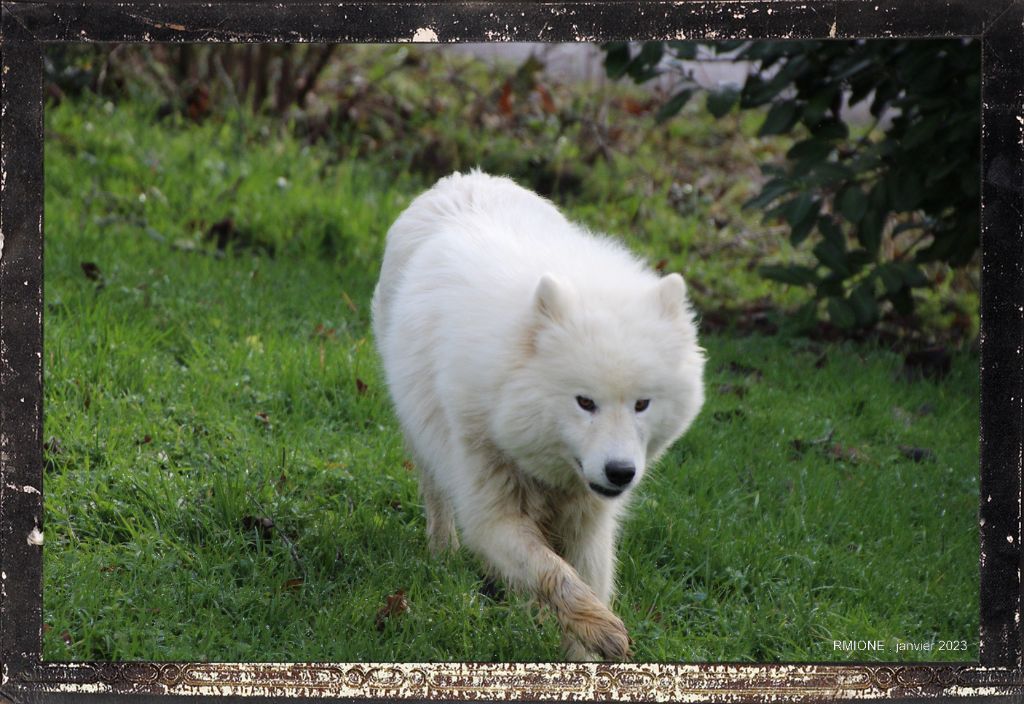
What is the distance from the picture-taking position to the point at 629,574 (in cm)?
482

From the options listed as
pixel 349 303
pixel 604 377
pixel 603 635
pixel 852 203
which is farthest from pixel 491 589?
pixel 852 203

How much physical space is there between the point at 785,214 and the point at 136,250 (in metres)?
3.98

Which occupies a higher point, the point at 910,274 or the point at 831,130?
the point at 831,130

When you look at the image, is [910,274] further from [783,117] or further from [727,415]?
[727,415]

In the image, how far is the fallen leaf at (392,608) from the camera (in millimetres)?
4254

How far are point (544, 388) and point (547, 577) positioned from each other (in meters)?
0.64

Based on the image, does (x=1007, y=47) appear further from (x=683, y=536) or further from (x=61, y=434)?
(x=61, y=434)

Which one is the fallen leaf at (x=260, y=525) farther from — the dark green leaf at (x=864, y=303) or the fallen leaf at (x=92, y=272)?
the dark green leaf at (x=864, y=303)

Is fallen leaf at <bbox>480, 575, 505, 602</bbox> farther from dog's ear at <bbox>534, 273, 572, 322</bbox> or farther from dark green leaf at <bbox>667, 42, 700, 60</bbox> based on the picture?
dark green leaf at <bbox>667, 42, 700, 60</bbox>

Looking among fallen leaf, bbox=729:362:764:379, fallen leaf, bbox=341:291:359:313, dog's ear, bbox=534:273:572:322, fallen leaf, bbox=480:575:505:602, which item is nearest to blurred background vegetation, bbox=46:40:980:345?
fallen leaf, bbox=729:362:764:379

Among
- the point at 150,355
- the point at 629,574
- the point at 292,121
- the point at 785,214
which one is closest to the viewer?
the point at 629,574

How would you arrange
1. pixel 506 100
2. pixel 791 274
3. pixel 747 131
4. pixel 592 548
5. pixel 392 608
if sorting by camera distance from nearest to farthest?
pixel 392 608 → pixel 592 548 → pixel 791 274 → pixel 506 100 → pixel 747 131

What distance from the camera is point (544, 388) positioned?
3.90m

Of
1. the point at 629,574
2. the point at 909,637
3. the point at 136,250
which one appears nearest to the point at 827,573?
the point at 909,637
